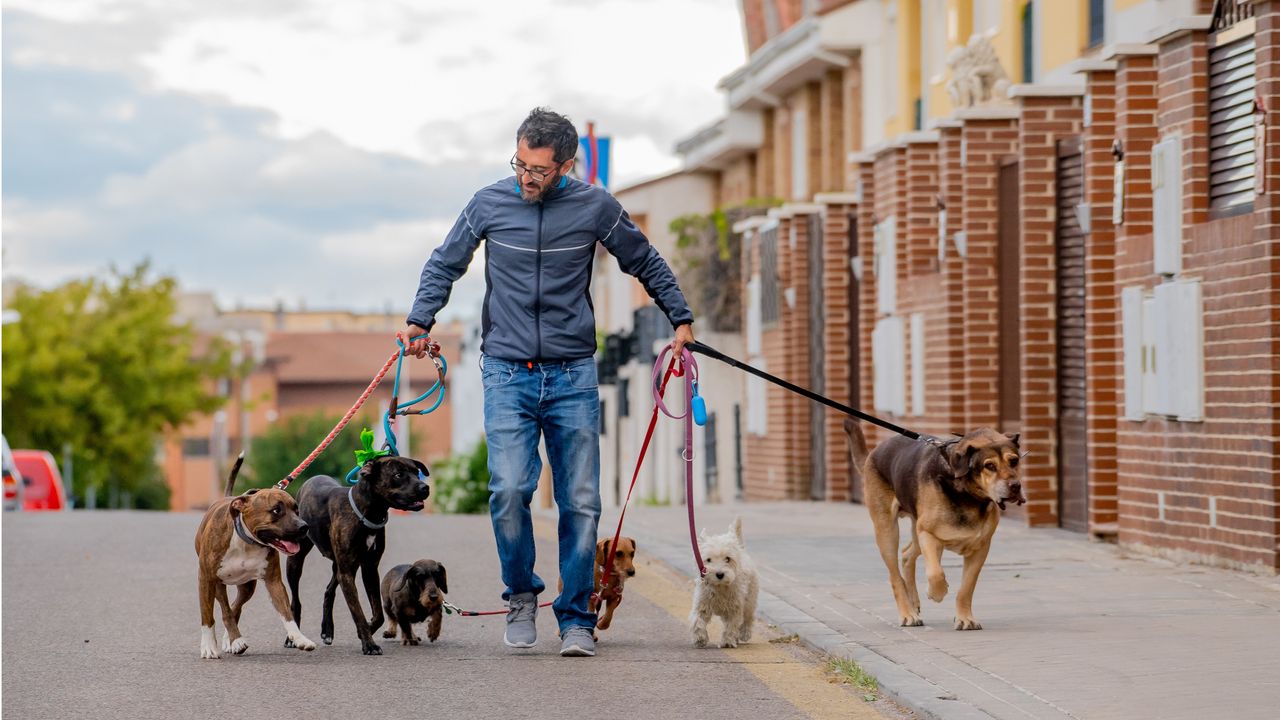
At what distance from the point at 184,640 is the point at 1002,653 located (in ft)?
12.8

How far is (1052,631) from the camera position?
1000 centimetres

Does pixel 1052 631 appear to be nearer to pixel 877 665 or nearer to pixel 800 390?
pixel 877 665

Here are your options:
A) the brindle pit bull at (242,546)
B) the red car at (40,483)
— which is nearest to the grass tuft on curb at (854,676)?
the brindle pit bull at (242,546)

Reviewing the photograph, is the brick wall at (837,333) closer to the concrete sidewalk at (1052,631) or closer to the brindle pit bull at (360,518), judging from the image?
the concrete sidewalk at (1052,631)

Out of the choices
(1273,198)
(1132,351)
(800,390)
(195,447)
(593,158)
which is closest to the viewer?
(800,390)

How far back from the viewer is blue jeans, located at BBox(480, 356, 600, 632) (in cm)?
959

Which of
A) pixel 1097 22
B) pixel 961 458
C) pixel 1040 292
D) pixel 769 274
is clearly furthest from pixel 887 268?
pixel 961 458

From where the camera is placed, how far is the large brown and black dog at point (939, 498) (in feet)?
31.4

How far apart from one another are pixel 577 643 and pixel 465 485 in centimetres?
5000

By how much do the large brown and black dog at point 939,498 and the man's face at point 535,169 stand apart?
2.18 m

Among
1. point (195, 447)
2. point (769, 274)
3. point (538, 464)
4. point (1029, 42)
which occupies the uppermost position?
point (1029, 42)

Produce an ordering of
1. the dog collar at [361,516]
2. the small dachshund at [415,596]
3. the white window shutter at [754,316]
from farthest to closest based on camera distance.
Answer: the white window shutter at [754,316], the small dachshund at [415,596], the dog collar at [361,516]

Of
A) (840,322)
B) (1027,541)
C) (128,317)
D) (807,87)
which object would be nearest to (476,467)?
(128,317)

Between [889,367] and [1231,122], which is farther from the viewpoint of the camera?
[889,367]
